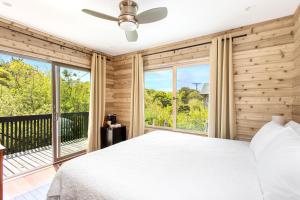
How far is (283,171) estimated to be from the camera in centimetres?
94

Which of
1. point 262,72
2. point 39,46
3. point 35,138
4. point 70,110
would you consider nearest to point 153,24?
point 262,72

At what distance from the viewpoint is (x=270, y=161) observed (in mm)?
1135

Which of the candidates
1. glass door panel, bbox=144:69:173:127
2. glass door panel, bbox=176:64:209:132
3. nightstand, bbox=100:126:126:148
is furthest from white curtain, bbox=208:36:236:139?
nightstand, bbox=100:126:126:148

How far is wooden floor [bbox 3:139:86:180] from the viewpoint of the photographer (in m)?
3.14

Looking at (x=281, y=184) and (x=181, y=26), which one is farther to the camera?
(x=181, y=26)

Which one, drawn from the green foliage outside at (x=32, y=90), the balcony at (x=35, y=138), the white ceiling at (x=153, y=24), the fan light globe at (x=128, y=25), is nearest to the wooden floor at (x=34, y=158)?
the balcony at (x=35, y=138)

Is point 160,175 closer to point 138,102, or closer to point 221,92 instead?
point 221,92

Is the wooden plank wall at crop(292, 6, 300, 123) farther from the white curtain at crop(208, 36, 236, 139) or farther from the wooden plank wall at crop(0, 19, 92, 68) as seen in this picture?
the wooden plank wall at crop(0, 19, 92, 68)

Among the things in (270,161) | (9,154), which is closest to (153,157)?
(270,161)

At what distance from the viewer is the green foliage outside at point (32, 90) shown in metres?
3.56

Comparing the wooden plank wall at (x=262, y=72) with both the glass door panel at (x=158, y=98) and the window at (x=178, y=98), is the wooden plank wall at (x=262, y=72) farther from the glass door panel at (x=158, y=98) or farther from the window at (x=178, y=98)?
the glass door panel at (x=158, y=98)

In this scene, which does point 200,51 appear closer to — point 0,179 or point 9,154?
point 0,179

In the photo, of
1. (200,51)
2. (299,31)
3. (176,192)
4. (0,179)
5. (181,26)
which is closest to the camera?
(176,192)

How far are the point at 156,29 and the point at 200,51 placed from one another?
97 centimetres
